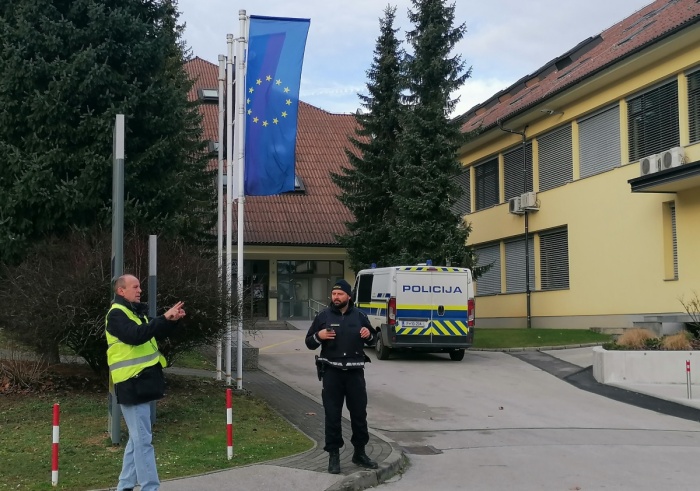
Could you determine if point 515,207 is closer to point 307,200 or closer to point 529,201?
point 529,201

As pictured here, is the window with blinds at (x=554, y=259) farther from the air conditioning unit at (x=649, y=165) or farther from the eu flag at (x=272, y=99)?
the eu flag at (x=272, y=99)

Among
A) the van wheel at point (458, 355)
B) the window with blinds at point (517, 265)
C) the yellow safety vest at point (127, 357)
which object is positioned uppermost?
the window with blinds at point (517, 265)

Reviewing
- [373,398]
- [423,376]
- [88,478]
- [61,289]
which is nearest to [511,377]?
[423,376]

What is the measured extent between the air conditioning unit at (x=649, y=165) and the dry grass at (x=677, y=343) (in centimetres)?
689

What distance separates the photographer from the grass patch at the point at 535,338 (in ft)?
73.9

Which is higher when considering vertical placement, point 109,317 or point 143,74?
point 143,74

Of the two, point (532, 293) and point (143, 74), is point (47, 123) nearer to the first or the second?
point (143, 74)

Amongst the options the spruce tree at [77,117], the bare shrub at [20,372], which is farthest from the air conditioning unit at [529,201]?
the bare shrub at [20,372]

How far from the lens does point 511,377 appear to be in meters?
17.2

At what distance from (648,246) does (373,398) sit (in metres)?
12.4

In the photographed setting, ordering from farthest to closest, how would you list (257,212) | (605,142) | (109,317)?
(257,212) < (605,142) < (109,317)

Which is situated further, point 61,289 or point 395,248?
point 395,248

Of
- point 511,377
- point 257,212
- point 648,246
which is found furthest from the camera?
point 257,212

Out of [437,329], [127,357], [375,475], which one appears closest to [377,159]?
[437,329]
